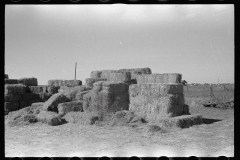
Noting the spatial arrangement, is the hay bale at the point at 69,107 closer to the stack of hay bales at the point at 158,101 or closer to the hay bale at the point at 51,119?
the hay bale at the point at 51,119

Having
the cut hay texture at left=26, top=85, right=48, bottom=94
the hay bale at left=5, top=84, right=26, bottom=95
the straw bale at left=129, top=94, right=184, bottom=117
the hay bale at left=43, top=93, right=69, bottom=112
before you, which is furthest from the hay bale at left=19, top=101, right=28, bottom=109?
the straw bale at left=129, top=94, right=184, bottom=117

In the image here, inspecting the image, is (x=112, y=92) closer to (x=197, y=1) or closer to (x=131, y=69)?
(x=131, y=69)

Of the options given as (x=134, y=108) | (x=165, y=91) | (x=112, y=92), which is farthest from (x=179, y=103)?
(x=112, y=92)

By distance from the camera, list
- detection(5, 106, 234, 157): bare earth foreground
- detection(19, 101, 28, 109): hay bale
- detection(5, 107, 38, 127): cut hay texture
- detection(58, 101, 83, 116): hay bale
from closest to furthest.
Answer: detection(5, 106, 234, 157): bare earth foreground
detection(5, 107, 38, 127): cut hay texture
detection(58, 101, 83, 116): hay bale
detection(19, 101, 28, 109): hay bale

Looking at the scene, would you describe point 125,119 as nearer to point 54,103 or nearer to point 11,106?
point 54,103

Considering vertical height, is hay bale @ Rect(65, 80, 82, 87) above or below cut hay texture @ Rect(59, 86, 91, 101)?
above

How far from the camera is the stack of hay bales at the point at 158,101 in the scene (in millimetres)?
10117

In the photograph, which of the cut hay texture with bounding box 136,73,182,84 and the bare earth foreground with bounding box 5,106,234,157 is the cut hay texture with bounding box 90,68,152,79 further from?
→ the bare earth foreground with bounding box 5,106,234,157

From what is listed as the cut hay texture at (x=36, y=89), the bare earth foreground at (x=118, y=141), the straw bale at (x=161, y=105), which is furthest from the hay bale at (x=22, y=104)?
the straw bale at (x=161, y=105)

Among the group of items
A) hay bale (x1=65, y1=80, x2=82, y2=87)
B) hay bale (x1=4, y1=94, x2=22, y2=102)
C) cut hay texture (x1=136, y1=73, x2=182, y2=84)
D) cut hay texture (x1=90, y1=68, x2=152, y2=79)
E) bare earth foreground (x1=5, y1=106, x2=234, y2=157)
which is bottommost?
bare earth foreground (x1=5, y1=106, x2=234, y2=157)

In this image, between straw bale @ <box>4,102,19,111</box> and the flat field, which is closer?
the flat field

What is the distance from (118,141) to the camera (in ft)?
24.1

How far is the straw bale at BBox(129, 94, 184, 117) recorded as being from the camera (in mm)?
10102

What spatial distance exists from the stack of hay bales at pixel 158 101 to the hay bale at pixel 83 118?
1.72 metres
